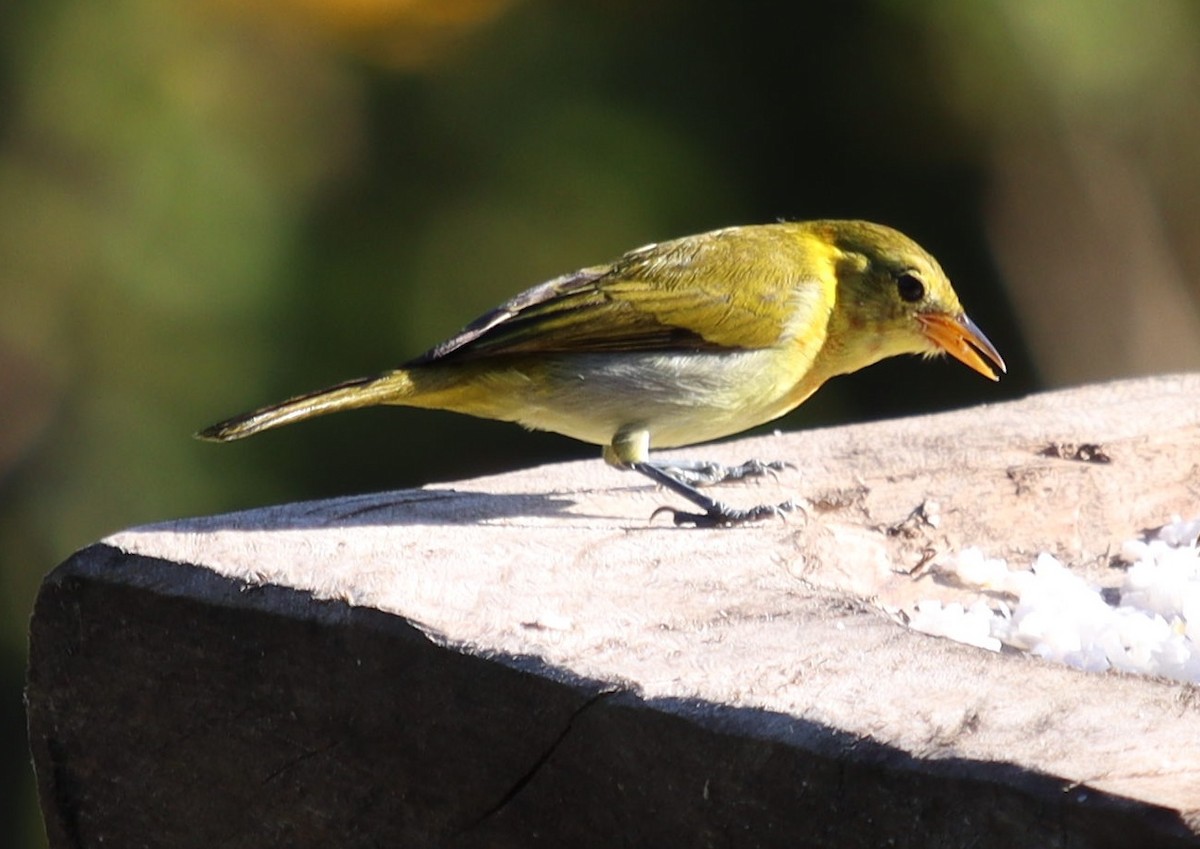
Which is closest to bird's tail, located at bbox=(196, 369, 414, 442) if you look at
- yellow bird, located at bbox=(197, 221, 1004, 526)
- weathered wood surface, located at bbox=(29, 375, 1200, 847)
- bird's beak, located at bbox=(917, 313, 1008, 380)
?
yellow bird, located at bbox=(197, 221, 1004, 526)

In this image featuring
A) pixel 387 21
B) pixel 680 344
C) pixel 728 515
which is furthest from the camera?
pixel 387 21

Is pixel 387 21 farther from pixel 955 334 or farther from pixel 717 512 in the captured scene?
pixel 717 512

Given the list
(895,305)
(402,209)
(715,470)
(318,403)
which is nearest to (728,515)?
(715,470)

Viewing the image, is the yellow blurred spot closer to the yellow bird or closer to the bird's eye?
the yellow bird

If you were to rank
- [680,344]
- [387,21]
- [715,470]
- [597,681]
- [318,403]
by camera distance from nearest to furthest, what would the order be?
1. [597,681]
2. [318,403]
3. [715,470]
4. [680,344]
5. [387,21]

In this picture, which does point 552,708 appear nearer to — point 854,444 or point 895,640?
point 895,640

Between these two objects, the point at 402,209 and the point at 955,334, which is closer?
the point at 955,334

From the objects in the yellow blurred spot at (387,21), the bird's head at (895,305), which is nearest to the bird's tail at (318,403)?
the bird's head at (895,305)

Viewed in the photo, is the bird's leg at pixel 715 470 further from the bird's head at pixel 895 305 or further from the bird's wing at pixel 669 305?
the bird's head at pixel 895 305
